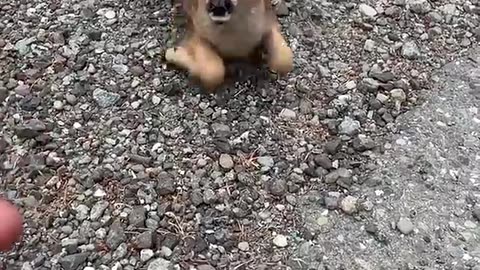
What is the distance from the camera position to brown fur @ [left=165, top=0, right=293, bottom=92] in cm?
255

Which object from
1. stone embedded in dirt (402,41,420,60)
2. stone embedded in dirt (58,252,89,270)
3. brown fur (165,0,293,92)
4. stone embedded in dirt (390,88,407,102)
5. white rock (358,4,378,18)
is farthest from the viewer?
white rock (358,4,378,18)

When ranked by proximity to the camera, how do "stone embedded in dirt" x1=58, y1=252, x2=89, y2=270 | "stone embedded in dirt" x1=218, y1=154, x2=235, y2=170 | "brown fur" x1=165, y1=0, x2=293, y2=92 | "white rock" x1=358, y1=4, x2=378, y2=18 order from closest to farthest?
1. "stone embedded in dirt" x1=58, y1=252, x2=89, y2=270
2. "stone embedded in dirt" x1=218, y1=154, x2=235, y2=170
3. "brown fur" x1=165, y1=0, x2=293, y2=92
4. "white rock" x1=358, y1=4, x2=378, y2=18

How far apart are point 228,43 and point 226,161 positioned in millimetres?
379

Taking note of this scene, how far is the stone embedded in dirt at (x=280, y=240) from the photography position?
2.27 metres

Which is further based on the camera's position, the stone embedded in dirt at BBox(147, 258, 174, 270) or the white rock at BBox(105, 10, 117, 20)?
the white rock at BBox(105, 10, 117, 20)

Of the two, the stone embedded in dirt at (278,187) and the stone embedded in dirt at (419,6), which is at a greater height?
the stone embedded in dirt at (419,6)

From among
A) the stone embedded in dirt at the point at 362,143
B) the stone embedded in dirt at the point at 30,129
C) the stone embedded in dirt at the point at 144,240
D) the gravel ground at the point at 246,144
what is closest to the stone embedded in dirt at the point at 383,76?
the gravel ground at the point at 246,144

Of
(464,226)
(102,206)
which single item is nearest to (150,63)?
(102,206)

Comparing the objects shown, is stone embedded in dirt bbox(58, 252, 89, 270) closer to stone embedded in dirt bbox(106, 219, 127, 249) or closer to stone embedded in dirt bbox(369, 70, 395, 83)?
stone embedded in dirt bbox(106, 219, 127, 249)

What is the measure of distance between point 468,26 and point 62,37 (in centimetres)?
136

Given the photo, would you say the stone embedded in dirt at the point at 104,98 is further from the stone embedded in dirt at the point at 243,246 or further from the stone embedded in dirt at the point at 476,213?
the stone embedded in dirt at the point at 476,213

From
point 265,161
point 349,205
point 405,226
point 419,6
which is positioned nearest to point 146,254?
point 265,161

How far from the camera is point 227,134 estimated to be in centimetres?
252

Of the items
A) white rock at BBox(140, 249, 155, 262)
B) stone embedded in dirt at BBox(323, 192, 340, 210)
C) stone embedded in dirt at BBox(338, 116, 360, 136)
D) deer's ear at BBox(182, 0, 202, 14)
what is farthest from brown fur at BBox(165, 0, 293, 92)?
white rock at BBox(140, 249, 155, 262)
